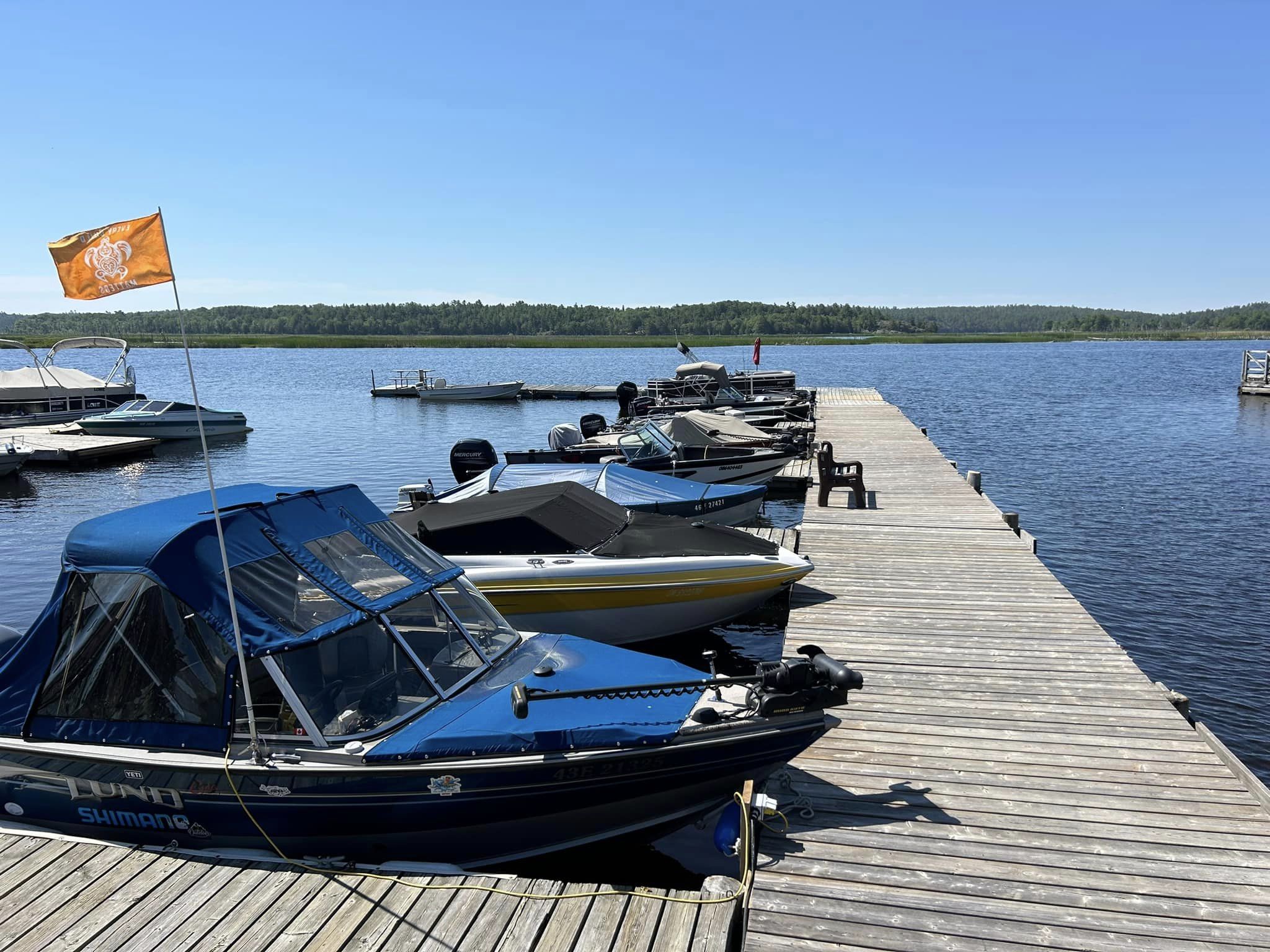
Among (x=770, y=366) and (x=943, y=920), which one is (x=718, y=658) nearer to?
(x=943, y=920)

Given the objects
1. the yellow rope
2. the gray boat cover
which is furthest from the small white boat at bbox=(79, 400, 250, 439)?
the yellow rope

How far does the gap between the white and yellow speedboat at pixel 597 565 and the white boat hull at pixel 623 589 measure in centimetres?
1

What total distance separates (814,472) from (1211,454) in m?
17.4

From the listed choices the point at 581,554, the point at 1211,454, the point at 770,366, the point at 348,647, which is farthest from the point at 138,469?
the point at 770,366

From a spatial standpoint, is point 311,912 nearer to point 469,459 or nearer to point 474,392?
point 469,459

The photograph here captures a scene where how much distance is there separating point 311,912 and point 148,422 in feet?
123

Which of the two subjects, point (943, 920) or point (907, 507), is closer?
point (943, 920)

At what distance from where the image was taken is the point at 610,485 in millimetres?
14453

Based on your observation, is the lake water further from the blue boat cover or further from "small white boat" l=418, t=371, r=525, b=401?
the blue boat cover

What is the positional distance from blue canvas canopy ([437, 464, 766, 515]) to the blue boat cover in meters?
7.22

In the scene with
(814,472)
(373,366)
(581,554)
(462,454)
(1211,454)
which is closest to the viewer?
(581,554)

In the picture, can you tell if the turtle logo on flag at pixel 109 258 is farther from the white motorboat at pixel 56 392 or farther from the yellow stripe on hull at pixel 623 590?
the white motorboat at pixel 56 392

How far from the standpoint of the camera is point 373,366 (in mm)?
107250

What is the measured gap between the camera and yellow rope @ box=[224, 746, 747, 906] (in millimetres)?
5027
